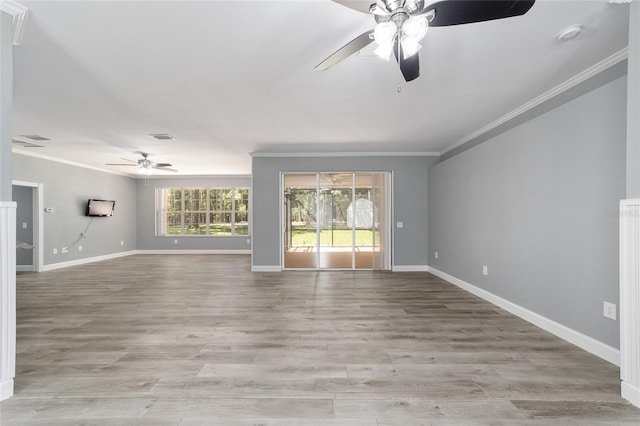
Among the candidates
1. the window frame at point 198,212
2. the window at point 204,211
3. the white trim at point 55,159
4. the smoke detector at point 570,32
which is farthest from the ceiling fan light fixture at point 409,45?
the window at point 204,211

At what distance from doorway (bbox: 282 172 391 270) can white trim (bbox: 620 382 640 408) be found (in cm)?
476

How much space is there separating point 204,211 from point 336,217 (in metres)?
5.41

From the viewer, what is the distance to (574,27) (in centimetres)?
220

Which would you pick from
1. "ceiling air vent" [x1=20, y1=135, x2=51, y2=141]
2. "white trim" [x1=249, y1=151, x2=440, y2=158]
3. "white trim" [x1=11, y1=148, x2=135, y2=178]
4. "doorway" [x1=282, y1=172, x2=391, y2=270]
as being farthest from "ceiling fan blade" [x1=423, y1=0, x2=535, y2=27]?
"white trim" [x1=11, y1=148, x2=135, y2=178]

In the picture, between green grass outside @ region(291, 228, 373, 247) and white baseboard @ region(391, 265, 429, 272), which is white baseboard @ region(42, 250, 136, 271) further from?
white baseboard @ region(391, 265, 429, 272)

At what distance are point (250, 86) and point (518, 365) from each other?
3593 millimetres

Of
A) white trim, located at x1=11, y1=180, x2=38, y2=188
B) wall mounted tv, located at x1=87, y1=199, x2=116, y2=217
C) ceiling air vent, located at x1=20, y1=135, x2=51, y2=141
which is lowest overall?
wall mounted tv, located at x1=87, y1=199, x2=116, y2=217

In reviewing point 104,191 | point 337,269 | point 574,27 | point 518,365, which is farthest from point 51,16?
point 104,191

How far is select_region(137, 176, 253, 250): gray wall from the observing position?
32.3 ft

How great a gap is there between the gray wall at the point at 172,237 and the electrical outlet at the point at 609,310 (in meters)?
8.81

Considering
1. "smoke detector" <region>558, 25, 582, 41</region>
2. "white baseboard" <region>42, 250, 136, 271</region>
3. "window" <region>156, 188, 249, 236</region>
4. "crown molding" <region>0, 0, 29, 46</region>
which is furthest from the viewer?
"window" <region>156, 188, 249, 236</region>

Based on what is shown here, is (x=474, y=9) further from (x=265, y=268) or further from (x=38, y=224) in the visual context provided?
(x=38, y=224)

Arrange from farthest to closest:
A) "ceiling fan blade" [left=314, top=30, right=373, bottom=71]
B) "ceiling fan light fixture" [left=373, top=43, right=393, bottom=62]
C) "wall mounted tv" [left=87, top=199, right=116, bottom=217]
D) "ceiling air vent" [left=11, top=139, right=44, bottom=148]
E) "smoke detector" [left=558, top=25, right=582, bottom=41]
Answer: "wall mounted tv" [left=87, top=199, right=116, bottom=217] → "ceiling air vent" [left=11, top=139, right=44, bottom=148] → "smoke detector" [left=558, top=25, right=582, bottom=41] → "ceiling fan blade" [left=314, top=30, right=373, bottom=71] → "ceiling fan light fixture" [left=373, top=43, right=393, bottom=62]

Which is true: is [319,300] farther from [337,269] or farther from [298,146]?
[298,146]
